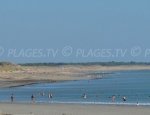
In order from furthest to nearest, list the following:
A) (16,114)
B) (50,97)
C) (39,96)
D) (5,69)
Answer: (5,69) → (39,96) → (50,97) → (16,114)

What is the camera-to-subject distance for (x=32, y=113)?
4325 centimetres

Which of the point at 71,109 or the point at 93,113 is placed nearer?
the point at 93,113

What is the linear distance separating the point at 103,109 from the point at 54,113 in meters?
6.31

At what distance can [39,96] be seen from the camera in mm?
73250

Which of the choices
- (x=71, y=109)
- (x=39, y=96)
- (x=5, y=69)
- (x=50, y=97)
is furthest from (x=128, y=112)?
(x=5, y=69)

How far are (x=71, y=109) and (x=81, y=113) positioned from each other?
472cm

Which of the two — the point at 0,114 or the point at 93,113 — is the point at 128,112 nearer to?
the point at 93,113

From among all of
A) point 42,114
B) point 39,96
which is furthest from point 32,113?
point 39,96

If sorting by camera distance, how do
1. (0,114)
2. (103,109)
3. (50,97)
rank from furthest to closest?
1. (50,97)
2. (103,109)
3. (0,114)

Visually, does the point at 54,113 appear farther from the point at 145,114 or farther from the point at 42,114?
the point at 145,114

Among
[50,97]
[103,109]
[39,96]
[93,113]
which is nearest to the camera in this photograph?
[93,113]

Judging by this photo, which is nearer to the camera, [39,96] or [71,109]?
[71,109]

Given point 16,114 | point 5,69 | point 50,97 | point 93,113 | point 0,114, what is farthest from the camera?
point 5,69

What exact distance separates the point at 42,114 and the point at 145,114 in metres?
7.74
